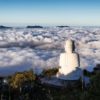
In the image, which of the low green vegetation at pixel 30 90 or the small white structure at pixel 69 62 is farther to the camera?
the small white structure at pixel 69 62

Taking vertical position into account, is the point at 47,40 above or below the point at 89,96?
below

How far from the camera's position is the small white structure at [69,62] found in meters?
26.6

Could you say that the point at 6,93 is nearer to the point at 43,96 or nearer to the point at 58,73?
the point at 43,96

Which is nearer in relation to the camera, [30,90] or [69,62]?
[30,90]

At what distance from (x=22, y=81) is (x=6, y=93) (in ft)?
6.73

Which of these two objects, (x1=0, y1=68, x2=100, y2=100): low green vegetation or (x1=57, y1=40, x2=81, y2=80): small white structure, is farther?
(x1=57, y1=40, x2=81, y2=80): small white structure

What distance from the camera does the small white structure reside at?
26.6 m

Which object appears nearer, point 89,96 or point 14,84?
point 89,96

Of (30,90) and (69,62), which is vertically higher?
(69,62)

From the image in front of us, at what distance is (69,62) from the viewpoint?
2731 cm

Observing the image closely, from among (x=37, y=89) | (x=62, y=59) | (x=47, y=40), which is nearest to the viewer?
(x=37, y=89)

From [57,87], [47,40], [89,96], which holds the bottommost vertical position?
[47,40]

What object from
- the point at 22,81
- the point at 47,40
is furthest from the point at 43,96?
the point at 47,40

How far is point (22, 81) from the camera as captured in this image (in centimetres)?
2366
